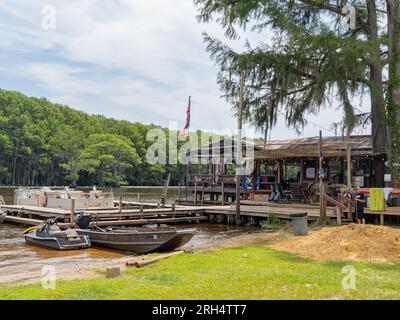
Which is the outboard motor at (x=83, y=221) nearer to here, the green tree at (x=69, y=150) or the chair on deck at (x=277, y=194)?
the chair on deck at (x=277, y=194)

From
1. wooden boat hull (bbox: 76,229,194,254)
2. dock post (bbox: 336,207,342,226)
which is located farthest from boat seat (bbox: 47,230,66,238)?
dock post (bbox: 336,207,342,226)

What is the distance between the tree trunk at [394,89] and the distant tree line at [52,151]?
7722cm

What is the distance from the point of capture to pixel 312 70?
2138 centimetres

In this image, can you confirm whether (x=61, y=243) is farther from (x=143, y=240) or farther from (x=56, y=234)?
(x=143, y=240)


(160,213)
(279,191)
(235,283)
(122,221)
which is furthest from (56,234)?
(279,191)

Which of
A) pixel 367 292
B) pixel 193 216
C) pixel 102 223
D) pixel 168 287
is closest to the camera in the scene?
pixel 367 292

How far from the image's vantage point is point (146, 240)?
16250 mm

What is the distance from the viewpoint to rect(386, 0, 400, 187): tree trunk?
17.5 metres

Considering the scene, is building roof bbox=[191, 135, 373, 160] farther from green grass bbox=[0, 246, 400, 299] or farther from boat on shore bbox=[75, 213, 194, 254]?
green grass bbox=[0, 246, 400, 299]

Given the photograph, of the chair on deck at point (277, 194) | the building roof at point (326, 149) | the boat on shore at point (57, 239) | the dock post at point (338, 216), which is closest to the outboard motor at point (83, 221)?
the boat on shore at point (57, 239)

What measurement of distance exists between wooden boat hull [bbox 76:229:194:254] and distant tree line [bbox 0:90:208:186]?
246 feet

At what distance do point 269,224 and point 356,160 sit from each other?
777cm
